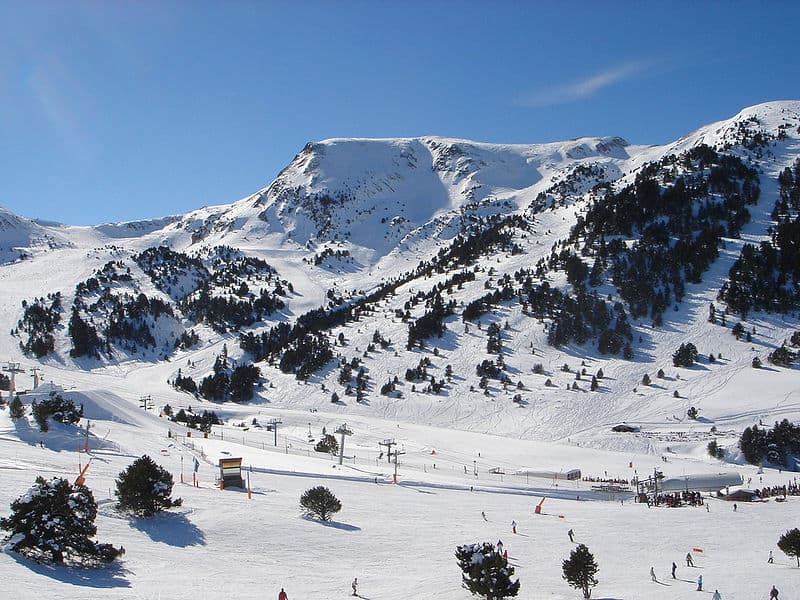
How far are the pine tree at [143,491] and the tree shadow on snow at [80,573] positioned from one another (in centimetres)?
675

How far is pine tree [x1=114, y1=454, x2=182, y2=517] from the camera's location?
31.7 metres

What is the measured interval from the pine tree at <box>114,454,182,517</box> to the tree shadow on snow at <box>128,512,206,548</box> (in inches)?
22.4

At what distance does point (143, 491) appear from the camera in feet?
104

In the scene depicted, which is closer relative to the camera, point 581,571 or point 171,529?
point 581,571

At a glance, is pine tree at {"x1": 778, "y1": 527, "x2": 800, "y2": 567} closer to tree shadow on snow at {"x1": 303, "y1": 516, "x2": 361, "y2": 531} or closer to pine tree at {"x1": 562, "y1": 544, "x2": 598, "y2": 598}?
pine tree at {"x1": 562, "y1": 544, "x2": 598, "y2": 598}

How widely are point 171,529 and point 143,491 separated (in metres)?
2.42

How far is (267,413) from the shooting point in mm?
88438

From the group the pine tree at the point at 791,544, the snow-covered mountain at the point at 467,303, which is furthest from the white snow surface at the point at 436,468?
the pine tree at the point at 791,544

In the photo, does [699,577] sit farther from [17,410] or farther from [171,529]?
[17,410]

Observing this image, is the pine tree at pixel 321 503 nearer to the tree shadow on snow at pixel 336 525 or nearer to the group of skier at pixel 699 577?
the tree shadow on snow at pixel 336 525

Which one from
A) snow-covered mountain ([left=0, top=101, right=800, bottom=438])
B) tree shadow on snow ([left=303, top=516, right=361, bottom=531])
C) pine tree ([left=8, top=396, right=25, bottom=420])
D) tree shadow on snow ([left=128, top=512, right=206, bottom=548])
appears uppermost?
snow-covered mountain ([left=0, top=101, right=800, bottom=438])

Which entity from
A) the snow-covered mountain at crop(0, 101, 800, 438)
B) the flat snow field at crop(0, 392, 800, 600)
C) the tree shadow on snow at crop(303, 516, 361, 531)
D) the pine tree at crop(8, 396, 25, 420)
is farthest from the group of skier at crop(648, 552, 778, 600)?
the snow-covered mountain at crop(0, 101, 800, 438)

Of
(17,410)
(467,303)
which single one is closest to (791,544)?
(17,410)

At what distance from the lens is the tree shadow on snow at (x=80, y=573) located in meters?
22.9
